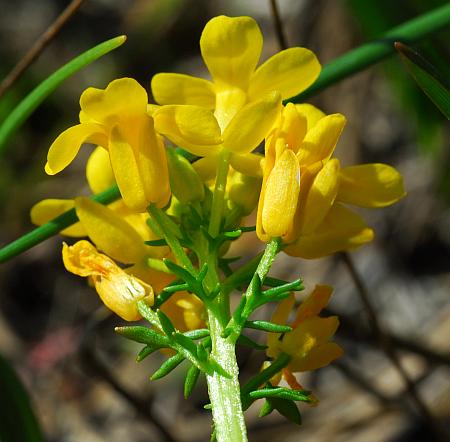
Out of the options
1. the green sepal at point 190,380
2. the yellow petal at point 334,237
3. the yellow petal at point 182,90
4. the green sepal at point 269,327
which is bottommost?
the green sepal at point 190,380

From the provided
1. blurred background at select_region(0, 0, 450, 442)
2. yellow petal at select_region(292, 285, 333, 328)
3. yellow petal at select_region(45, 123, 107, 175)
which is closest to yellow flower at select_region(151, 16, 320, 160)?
yellow petal at select_region(45, 123, 107, 175)

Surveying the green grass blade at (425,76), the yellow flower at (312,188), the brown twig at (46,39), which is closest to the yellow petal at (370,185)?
the yellow flower at (312,188)

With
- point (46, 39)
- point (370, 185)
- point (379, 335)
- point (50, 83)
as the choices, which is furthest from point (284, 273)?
point (370, 185)

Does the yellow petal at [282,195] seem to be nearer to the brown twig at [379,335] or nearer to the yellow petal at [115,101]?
the yellow petal at [115,101]

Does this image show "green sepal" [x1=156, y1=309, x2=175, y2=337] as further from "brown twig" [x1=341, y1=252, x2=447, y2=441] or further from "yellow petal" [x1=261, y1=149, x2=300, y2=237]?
"brown twig" [x1=341, y1=252, x2=447, y2=441]

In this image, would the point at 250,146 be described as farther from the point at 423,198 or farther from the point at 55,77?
the point at 423,198

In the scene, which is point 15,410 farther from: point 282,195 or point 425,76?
point 425,76
